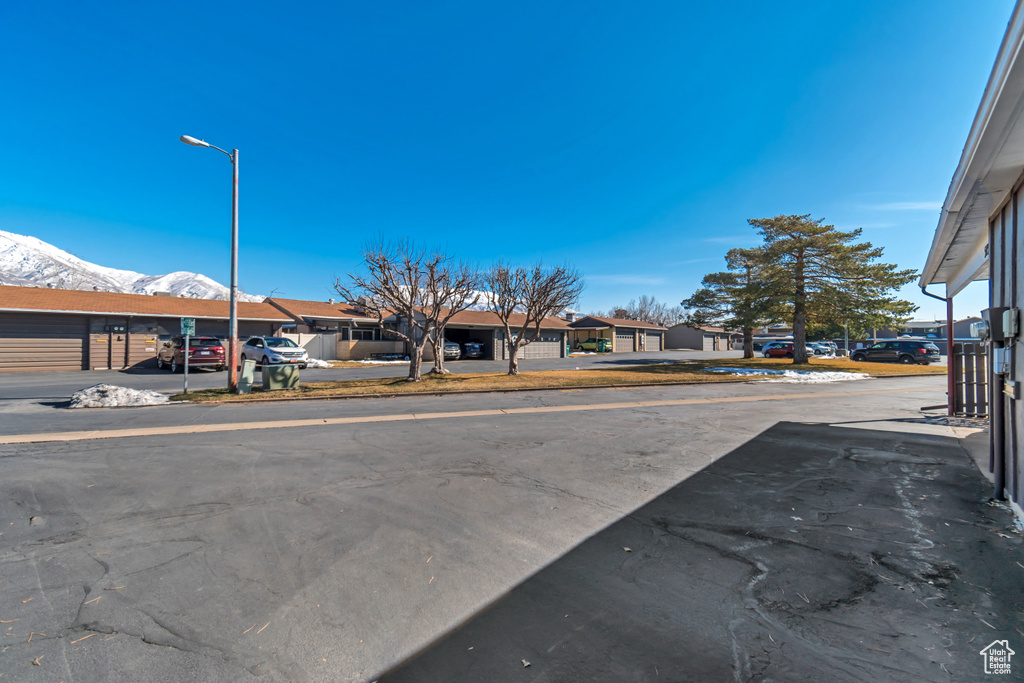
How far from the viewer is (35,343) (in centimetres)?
1995

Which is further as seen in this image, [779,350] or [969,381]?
[779,350]

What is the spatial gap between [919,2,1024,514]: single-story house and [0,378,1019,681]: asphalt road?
1375 mm

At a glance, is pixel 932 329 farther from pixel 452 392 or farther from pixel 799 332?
pixel 452 392

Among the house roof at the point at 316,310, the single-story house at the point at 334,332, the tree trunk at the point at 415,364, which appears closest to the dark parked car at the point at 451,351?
the single-story house at the point at 334,332

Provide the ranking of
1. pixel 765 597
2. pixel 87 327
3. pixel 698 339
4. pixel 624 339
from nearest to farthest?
1. pixel 765 597
2. pixel 87 327
3. pixel 624 339
4. pixel 698 339

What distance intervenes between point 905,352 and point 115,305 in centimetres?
4751

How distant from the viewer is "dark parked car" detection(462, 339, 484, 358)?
32438 millimetres

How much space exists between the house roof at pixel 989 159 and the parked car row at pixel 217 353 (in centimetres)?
2062

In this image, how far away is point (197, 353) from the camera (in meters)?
19.7

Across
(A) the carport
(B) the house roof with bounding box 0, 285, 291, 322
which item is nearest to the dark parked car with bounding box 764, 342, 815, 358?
(A) the carport

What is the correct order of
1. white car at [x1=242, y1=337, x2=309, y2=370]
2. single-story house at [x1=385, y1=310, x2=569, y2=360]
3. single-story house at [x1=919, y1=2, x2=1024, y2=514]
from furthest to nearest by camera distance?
1. single-story house at [x1=385, y1=310, x2=569, y2=360]
2. white car at [x1=242, y1=337, x2=309, y2=370]
3. single-story house at [x1=919, y1=2, x2=1024, y2=514]

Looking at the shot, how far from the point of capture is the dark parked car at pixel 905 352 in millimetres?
29141

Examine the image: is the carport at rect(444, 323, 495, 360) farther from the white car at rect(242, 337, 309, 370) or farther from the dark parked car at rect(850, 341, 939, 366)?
the dark parked car at rect(850, 341, 939, 366)

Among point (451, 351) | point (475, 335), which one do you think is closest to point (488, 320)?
point (475, 335)
